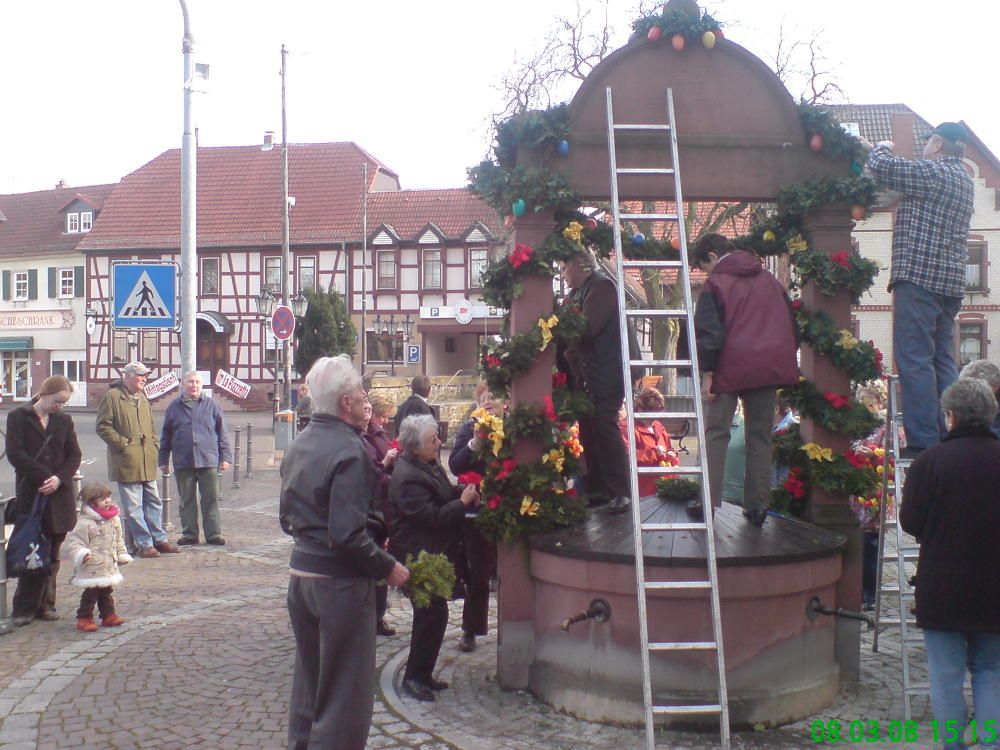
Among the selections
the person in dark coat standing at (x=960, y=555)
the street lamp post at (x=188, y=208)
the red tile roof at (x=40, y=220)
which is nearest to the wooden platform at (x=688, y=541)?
the person in dark coat standing at (x=960, y=555)

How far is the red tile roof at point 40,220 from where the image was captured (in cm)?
5066

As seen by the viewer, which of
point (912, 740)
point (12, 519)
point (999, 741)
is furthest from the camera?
point (12, 519)

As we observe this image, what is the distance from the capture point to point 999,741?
15.2 ft

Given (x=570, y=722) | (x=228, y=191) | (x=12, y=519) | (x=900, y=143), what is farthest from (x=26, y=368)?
(x=570, y=722)

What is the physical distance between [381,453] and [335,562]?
3871 mm

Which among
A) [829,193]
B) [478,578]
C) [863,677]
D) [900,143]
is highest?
[900,143]

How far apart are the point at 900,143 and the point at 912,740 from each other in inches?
1430

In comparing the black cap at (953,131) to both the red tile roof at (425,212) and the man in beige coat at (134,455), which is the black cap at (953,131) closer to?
the man in beige coat at (134,455)

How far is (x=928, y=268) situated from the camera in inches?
238

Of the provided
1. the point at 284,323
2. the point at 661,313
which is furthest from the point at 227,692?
the point at 284,323

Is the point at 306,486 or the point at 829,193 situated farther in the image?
the point at 829,193

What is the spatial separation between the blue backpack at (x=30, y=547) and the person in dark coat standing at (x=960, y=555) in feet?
20.6

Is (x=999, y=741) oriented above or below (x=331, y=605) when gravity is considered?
below

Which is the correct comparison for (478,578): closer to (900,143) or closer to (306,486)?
(306,486)
